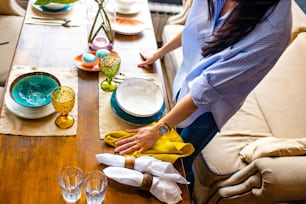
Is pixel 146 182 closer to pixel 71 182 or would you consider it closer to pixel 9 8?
pixel 71 182

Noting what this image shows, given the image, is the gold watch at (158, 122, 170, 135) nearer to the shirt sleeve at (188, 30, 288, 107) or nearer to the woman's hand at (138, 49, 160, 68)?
the shirt sleeve at (188, 30, 288, 107)

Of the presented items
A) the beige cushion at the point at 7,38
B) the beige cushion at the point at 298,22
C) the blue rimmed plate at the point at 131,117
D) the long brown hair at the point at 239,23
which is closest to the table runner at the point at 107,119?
the blue rimmed plate at the point at 131,117

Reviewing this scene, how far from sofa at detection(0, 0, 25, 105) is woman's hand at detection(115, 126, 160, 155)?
827 millimetres

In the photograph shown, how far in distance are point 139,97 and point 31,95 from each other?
347mm

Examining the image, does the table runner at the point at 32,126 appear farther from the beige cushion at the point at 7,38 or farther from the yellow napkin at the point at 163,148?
the beige cushion at the point at 7,38

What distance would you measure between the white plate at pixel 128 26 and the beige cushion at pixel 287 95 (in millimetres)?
738

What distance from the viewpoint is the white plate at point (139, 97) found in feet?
3.66

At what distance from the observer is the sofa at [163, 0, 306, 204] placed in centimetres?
127

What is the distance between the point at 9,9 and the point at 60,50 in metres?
0.76

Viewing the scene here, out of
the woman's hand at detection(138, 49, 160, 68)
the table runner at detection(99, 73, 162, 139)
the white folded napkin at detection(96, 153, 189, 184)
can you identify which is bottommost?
the white folded napkin at detection(96, 153, 189, 184)

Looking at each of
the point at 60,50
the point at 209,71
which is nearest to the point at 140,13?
the point at 60,50

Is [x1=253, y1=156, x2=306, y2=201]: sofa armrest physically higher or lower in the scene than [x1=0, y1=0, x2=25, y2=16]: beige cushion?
lower

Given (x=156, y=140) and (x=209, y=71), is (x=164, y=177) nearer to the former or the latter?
(x=156, y=140)

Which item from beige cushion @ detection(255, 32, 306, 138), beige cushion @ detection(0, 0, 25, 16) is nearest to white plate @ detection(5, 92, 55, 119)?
beige cushion @ detection(0, 0, 25, 16)
